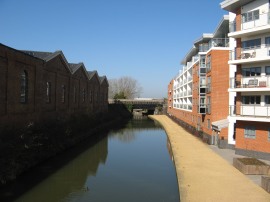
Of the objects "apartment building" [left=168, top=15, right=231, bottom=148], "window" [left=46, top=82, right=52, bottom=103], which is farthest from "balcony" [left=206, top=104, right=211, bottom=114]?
"window" [left=46, top=82, right=52, bottom=103]

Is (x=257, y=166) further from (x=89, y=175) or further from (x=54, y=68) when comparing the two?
(x=54, y=68)

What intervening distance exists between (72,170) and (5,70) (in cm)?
783

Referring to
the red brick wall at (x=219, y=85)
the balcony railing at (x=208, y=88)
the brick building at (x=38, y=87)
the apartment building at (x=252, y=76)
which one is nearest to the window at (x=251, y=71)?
the apartment building at (x=252, y=76)

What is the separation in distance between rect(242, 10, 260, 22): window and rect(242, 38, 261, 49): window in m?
1.39

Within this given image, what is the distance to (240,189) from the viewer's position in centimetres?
1303

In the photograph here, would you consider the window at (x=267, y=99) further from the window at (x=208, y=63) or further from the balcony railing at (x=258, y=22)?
the window at (x=208, y=63)

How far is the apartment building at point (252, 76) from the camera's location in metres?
18.9

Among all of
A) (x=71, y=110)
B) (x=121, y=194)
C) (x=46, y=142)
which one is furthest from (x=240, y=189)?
(x=71, y=110)

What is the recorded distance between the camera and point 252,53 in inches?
779

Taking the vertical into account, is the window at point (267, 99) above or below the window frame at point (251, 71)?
below

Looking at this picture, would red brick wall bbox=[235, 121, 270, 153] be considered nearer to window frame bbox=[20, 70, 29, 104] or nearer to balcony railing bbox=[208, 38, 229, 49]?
balcony railing bbox=[208, 38, 229, 49]

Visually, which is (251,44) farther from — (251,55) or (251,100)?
(251,100)

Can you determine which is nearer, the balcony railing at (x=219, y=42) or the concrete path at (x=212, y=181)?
the concrete path at (x=212, y=181)

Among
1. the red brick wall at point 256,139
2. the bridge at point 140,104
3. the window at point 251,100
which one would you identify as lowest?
the red brick wall at point 256,139
